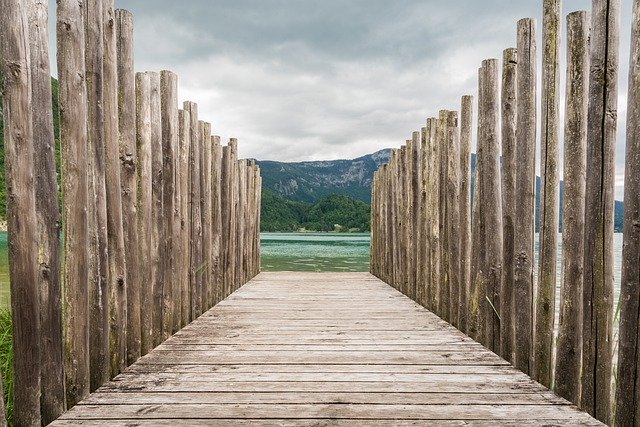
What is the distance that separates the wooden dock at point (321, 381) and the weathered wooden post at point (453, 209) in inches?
13.3

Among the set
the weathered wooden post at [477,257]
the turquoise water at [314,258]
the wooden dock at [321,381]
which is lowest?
the turquoise water at [314,258]

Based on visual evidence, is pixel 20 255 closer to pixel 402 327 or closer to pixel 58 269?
pixel 58 269

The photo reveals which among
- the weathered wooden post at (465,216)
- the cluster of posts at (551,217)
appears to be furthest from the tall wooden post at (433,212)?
the weathered wooden post at (465,216)

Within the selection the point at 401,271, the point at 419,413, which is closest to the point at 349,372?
the point at 419,413

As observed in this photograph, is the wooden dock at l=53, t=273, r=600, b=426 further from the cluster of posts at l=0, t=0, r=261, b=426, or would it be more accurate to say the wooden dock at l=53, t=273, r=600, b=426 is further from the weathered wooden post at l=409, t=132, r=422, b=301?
the weathered wooden post at l=409, t=132, r=422, b=301

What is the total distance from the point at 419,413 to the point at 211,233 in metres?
4.00

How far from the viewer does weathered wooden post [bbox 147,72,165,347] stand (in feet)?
12.1

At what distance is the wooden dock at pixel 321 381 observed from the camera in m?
2.41

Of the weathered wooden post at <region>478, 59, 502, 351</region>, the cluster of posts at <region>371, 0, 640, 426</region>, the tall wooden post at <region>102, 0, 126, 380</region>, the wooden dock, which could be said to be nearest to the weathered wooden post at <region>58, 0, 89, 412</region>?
the wooden dock

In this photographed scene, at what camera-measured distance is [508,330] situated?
3.28 metres

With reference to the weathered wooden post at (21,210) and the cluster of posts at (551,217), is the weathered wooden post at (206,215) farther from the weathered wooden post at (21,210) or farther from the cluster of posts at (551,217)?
the weathered wooden post at (21,210)

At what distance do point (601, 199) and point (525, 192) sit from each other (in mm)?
776

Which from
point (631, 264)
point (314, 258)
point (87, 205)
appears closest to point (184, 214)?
point (87, 205)

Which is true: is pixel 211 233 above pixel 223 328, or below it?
above
